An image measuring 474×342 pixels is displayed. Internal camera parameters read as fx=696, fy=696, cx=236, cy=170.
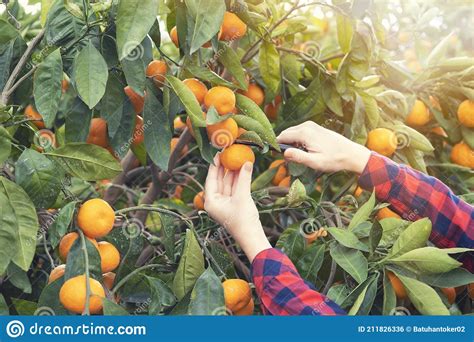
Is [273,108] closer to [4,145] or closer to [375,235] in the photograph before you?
[375,235]

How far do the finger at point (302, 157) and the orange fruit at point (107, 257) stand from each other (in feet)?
1.05

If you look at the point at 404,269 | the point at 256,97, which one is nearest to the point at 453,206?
the point at 404,269

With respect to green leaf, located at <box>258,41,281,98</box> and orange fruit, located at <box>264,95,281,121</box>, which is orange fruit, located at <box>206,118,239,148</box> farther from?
orange fruit, located at <box>264,95,281,121</box>

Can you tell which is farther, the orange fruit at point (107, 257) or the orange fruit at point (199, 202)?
the orange fruit at point (199, 202)

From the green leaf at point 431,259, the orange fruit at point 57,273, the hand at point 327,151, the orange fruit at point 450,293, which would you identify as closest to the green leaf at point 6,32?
the orange fruit at point 57,273

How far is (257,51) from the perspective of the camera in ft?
4.77

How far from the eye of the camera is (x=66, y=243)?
1078 millimetres

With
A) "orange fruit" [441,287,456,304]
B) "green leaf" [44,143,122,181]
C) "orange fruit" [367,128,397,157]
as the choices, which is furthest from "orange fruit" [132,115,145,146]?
"orange fruit" [441,287,456,304]

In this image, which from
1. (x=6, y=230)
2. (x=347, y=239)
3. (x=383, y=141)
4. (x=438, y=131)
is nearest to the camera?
(x=6, y=230)

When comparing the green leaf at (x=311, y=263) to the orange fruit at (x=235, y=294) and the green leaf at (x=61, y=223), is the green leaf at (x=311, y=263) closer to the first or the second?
the orange fruit at (x=235, y=294)

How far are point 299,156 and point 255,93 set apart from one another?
0.35 meters

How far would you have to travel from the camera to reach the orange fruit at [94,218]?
1062 mm

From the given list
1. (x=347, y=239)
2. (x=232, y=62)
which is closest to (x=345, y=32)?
(x=232, y=62)

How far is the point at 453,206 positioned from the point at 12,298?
30.2 inches
